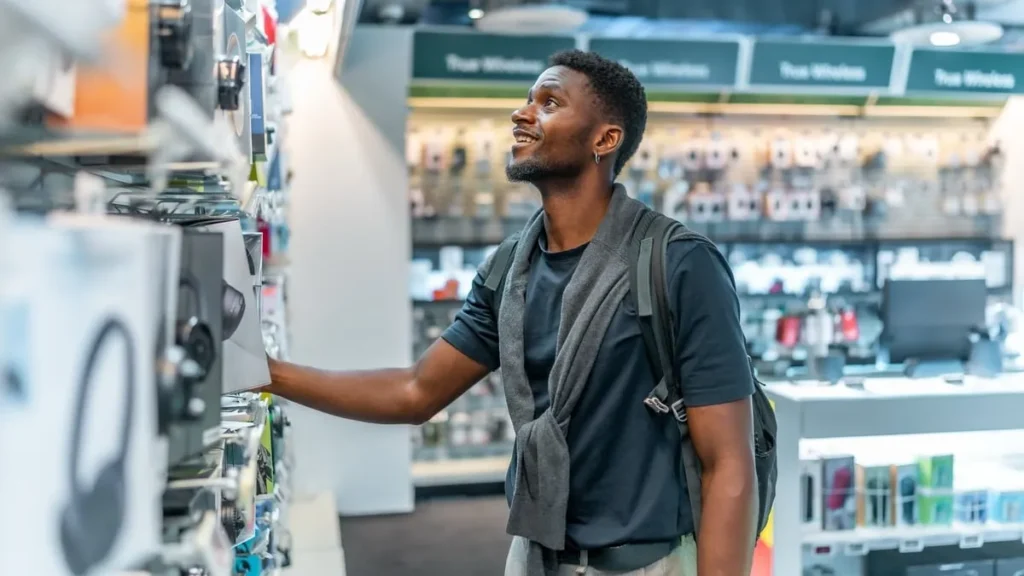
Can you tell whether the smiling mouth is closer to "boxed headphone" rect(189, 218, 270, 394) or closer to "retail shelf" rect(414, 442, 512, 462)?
"boxed headphone" rect(189, 218, 270, 394)

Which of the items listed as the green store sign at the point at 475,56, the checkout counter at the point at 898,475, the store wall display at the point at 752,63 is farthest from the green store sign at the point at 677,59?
the checkout counter at the point at 898,475

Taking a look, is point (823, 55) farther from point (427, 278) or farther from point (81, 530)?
point (81, 530)

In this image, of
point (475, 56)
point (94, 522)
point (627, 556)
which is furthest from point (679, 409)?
point (475, 56)

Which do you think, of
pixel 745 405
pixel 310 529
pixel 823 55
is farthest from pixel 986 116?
pixel 745 405

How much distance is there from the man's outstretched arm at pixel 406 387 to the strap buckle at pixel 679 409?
1.82 feet

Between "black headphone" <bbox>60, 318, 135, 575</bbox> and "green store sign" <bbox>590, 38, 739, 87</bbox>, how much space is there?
546 cm

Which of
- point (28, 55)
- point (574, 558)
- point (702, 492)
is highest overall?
point (28, 55)

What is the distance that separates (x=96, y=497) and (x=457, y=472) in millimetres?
5688

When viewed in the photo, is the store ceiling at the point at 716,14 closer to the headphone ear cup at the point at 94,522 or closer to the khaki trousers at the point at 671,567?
the khaki trousers at the point at 671,567

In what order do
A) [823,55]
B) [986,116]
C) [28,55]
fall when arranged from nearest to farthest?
[28,55], [823,55], [986,116]

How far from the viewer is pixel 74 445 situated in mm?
678

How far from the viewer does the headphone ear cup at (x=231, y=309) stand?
105 cm

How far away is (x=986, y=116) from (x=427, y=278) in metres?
4.86

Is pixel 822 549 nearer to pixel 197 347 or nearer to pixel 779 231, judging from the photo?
pixel 197 347
